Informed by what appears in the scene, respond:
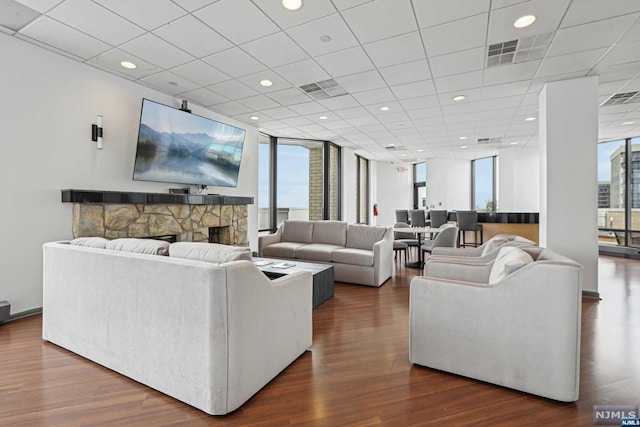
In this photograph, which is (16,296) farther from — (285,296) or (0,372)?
(285,296)

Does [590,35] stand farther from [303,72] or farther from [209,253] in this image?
[209,253]

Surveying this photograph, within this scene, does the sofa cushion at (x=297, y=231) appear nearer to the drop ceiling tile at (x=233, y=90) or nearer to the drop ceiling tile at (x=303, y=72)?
the drop ceiling tile at (x=233, y=90)

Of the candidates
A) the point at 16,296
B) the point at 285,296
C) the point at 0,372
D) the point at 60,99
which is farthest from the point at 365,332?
the point at 60,99

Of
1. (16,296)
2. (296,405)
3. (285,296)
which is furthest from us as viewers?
(16,296)

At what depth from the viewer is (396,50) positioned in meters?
3.41

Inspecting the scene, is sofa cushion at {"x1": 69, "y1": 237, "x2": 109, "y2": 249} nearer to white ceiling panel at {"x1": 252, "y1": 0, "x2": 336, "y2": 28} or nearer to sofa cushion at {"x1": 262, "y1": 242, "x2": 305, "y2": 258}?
white ceiling panel at {"x1": 252, "y1": 0, "x2": 336, "y2": 28}

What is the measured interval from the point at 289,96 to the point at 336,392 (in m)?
4.31

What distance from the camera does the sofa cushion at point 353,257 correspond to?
15.0 feet

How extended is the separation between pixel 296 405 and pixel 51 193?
12.1 ft

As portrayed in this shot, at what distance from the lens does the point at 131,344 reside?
1.99 m

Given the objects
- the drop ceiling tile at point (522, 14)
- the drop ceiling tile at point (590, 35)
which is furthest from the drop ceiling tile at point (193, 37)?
the drop ceiling tile at point (590, 35)

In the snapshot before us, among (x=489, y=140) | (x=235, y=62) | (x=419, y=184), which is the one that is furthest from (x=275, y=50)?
(x=419, y=184)

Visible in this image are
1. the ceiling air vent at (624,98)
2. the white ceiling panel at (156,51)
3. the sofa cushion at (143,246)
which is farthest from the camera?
the ceiling air vent at (624,98)

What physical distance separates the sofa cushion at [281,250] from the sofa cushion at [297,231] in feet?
0.87
